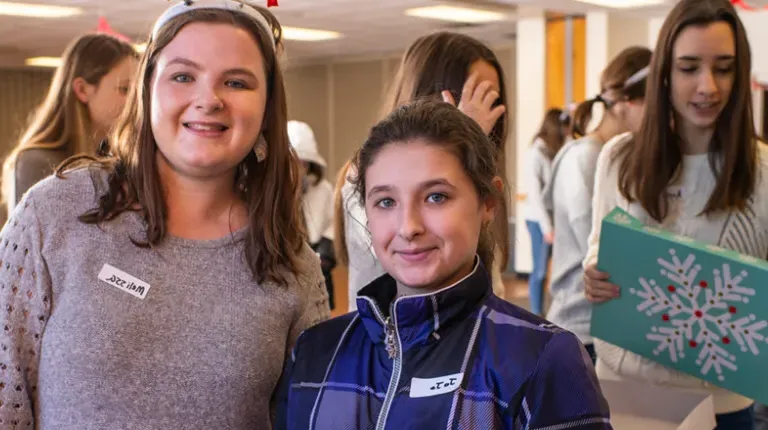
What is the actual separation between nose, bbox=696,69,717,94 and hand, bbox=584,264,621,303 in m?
0.47

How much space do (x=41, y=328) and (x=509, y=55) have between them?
12129 mm

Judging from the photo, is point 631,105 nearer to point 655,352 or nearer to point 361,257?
point 655,352

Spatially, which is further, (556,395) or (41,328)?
(41,328)

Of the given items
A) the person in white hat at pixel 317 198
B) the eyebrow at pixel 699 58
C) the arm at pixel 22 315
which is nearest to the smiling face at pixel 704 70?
the eyebrow at pixel 699 58

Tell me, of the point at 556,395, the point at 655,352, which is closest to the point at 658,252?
the point at 655,352

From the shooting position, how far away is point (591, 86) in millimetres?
9414

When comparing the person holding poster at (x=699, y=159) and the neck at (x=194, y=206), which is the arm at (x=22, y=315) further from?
the person holding poster at (x=699, y=159)

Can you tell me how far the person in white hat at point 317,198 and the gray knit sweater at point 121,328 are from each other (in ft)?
8.89

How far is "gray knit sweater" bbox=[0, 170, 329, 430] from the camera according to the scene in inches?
57.7

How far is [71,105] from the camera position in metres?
2.94

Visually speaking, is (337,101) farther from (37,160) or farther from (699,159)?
(699,159)

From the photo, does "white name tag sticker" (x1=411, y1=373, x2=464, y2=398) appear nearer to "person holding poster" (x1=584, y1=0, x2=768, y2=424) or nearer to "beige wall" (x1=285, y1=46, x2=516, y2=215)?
"person holding poster" (x1=584, y1=0, x2=768, y2=424)

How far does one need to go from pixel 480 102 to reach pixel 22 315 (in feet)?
3.16

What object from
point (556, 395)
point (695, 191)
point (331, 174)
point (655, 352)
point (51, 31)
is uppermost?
point (51, 31)
